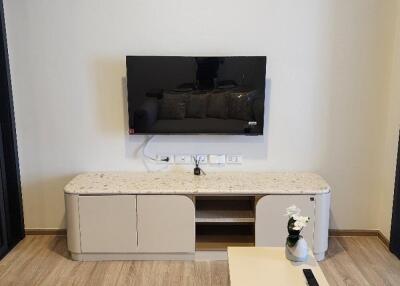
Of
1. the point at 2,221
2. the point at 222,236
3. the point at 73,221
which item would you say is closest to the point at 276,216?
the point at 222,236

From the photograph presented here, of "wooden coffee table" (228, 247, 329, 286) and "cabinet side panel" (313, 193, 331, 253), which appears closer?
"wooden coffee table" (228, 247, 329, 286)

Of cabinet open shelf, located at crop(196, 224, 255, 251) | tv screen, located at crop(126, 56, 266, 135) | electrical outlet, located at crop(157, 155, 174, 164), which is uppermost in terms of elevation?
tv screen, located at crop(126, 56, 266, 135)

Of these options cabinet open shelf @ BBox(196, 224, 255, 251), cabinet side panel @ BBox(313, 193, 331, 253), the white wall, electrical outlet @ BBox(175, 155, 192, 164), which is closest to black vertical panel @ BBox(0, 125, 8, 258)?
the white wall

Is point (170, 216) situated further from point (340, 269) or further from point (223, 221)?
point (340, 269)

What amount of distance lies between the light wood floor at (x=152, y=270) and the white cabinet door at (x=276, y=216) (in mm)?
349

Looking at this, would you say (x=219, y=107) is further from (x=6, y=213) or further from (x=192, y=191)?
(x=6, y=213)

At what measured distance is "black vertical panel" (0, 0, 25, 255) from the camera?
307 centimetres

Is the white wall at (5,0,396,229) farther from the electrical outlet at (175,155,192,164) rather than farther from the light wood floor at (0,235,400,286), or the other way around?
the light wood floor at (0,235,400,286)

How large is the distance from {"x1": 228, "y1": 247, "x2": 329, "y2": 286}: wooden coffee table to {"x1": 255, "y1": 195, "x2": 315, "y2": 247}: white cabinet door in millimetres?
586

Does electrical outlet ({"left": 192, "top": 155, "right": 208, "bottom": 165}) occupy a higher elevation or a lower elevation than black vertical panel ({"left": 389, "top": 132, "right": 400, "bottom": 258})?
higher

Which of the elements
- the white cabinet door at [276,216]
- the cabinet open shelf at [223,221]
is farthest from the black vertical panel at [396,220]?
the cabinet open shelf at [223,221]

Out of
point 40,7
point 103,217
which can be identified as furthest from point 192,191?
point 40,7

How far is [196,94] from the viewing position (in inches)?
120

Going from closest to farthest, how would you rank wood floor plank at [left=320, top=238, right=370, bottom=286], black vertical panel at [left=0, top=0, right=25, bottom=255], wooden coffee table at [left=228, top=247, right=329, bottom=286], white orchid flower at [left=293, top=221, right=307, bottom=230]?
wooden coffee table at [left=228, top=247, right=329, bottom=286] < white orchid flower at [left=293, top=221, right=307, bottom=230] < wood floor plank at [left=320, top=238, right=370, bottom=286] < black vertical panel at [left=0, top=0, right=25, bottom=255]
